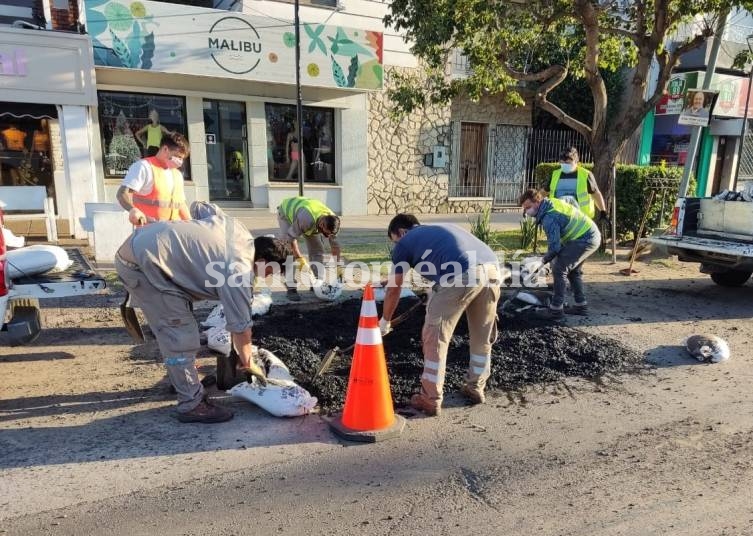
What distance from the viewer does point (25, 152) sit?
1069 cm

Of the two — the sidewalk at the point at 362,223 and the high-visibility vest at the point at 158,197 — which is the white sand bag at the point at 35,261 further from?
the sidewalk at the point at 362,223

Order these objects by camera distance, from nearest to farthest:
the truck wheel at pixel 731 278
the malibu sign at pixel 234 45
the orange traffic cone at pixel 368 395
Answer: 1. the orange traffic cone at pixel 368 395
2. the truck wheel at pixel 731 278
3. the malibu sign at pixel 234 45

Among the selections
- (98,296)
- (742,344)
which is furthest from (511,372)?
(98,296)

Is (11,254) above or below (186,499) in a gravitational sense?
above

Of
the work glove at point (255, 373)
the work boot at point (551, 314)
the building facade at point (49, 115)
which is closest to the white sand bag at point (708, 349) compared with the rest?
the work boot at point (551, 314)

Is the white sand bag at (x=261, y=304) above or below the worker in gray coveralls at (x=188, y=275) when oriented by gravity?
below

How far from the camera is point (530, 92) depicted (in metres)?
16.7

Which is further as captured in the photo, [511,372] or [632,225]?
[632,225]

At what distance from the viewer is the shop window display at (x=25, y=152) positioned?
10.4 metres

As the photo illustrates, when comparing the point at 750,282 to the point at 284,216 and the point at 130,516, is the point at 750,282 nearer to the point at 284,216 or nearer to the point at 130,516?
the point at 284,216

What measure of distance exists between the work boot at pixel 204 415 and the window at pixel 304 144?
10103 mm

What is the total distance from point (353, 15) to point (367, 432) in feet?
38.6

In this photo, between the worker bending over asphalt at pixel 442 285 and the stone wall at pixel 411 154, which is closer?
the worker bending over asphalt at pixel 442 285

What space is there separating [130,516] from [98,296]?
4.50 metres
